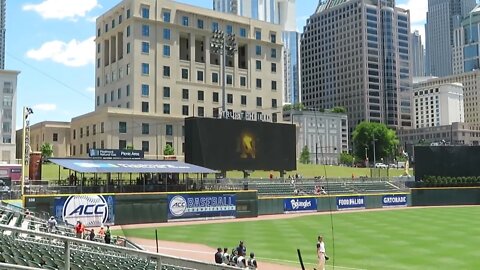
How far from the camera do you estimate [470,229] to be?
37438mm

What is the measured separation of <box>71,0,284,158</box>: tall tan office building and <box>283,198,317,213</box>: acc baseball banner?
3544cm

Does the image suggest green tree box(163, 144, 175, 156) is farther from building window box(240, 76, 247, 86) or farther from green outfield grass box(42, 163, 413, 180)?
building window box(240, 76, 247, 86)

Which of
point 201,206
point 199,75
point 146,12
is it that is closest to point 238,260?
point 201,206

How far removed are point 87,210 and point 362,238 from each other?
2048cm

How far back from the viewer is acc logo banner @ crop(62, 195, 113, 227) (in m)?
39.4

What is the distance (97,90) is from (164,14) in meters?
22.3

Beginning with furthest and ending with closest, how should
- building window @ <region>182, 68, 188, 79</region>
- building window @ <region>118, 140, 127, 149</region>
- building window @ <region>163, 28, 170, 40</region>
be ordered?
building window @ <region>182, 68, 188, 79</region>, building window @ <region>163, 28, 170, 40</region>, building window @ <region>118, 140, 127, 149</region>

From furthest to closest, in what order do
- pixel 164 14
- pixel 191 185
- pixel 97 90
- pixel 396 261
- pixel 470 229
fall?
pixel 97 90 < pixel 164 14 < pixel 191 185 < pixel 470 229 < pixel 396 261

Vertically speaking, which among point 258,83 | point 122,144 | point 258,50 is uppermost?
point 258,50

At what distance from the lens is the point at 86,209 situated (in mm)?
40281

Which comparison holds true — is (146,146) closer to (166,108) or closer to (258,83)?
(166,108)

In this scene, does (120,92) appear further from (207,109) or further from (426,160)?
(426,160)

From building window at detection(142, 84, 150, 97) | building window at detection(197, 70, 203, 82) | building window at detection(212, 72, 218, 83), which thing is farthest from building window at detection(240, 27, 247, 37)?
building window at detection(142, 84, 150, 97)

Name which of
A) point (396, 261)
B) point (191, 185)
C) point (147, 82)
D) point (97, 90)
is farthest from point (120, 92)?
point (396, 261)
